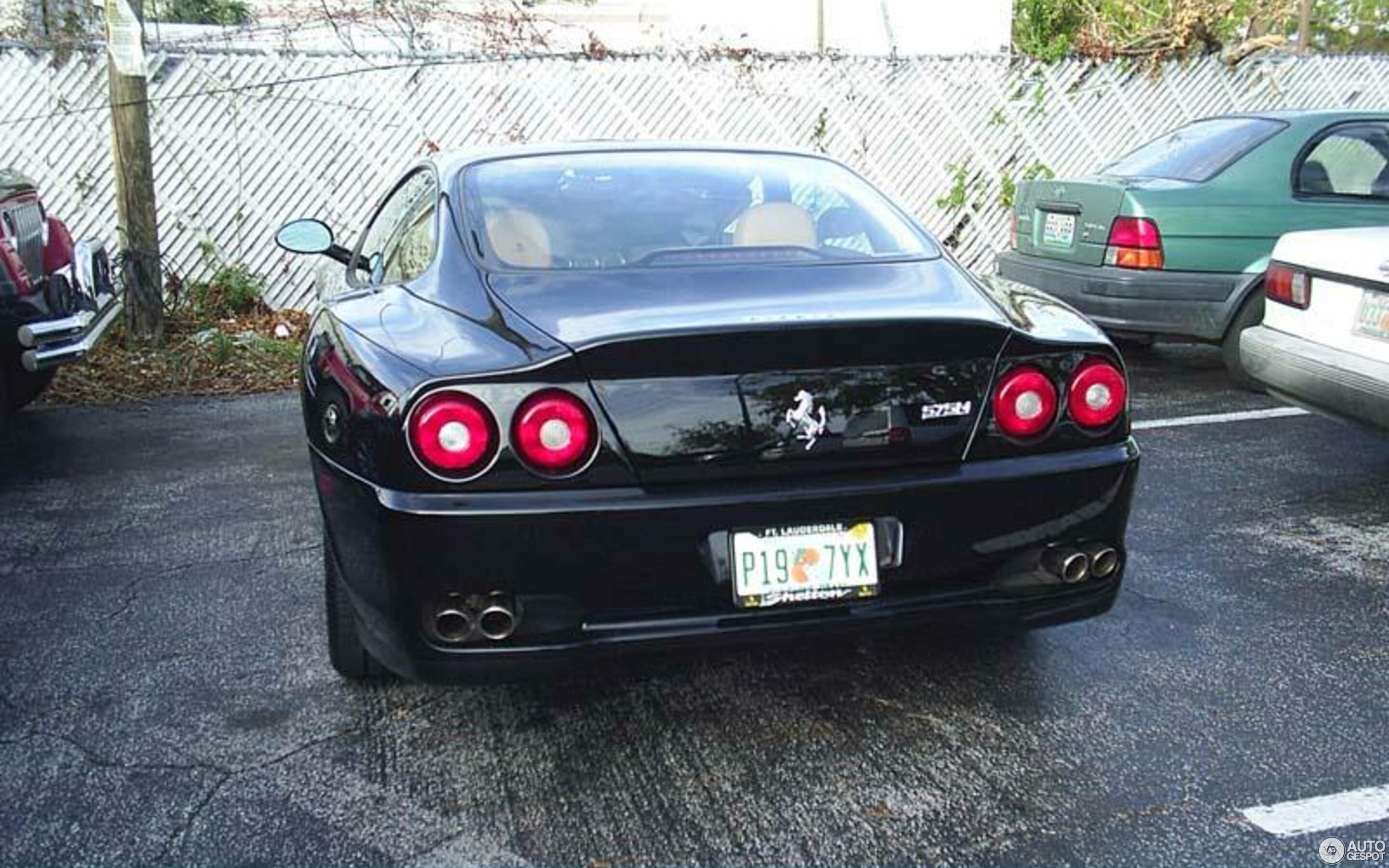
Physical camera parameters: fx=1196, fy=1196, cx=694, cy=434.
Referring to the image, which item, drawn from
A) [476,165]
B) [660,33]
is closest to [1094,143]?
[660,33]

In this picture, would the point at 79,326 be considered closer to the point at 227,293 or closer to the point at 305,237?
the point at 305,237

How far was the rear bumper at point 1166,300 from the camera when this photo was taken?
21.4ft

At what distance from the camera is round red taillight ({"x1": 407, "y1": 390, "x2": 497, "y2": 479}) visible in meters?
2.45

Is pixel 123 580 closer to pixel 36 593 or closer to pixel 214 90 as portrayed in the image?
pixel 36 593

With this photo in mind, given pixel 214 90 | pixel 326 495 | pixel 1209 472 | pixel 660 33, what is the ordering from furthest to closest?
pixel 660 33, pixel 214 90, pixel 1209 472, pixel 326 495

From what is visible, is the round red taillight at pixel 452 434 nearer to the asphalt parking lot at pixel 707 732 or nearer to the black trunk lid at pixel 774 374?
the black trunk lid at pixel 774 374

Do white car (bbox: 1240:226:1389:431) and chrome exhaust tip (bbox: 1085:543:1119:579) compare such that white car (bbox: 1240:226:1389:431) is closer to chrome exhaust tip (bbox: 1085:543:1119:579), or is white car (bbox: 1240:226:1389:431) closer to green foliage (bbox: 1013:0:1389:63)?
chrome exhaust tip (bbox: 1085:543:1119:579)

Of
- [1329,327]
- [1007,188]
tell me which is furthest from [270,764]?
[1007,188]

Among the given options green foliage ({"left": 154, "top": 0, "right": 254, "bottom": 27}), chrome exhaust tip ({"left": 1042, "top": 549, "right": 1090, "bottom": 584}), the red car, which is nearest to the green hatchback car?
chrome exhaust tip ({"left": 1042, "top": 549, "right": 1090, "bottom": 584})

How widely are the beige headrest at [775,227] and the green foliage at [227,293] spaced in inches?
227

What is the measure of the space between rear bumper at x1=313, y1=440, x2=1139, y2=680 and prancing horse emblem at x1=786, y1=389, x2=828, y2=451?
0.10 m

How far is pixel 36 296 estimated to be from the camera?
16.2 ft

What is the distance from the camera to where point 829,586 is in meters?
2.60

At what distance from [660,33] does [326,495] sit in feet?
28.0
